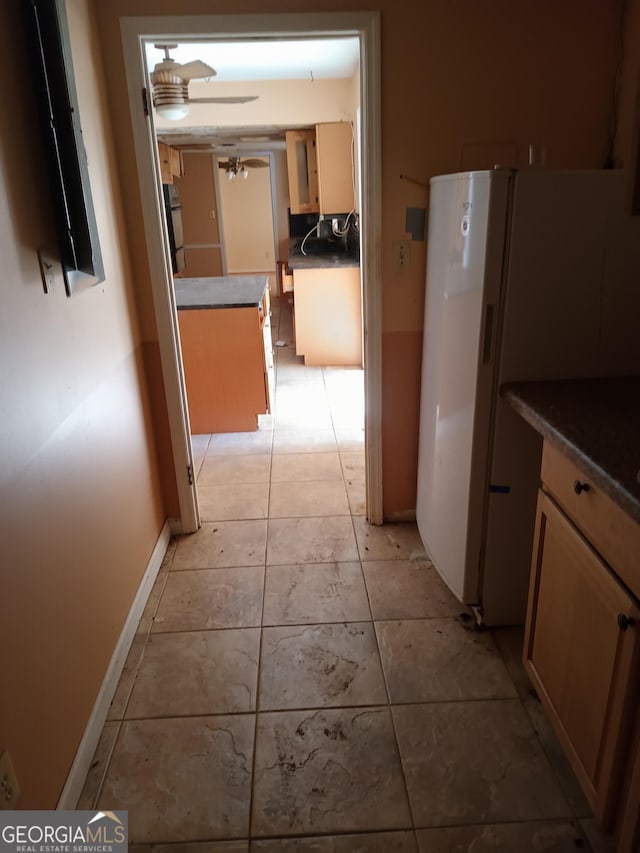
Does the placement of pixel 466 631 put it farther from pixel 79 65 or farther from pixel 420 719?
pixel 79 65

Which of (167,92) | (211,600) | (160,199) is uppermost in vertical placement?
(167,92)

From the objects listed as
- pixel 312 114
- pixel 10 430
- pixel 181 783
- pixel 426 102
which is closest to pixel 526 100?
pixel 426 102

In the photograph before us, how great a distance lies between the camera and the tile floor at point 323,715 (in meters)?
1.40

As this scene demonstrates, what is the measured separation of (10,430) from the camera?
4.00ft

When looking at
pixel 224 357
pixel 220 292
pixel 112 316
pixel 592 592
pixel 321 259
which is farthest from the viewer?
pixel 321 259

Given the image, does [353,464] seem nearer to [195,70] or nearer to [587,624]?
[587,624]

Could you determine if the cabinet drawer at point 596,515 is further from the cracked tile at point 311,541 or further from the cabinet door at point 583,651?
the cracked tile at point 311,541

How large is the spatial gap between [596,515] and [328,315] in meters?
4.04

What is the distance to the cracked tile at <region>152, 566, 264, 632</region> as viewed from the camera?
211 centimetres

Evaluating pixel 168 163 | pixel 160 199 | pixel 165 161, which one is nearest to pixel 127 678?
pixel 160 199

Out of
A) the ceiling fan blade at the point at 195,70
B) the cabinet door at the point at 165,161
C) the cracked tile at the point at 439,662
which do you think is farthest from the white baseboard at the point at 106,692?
the cabinet door at the point at 165,161

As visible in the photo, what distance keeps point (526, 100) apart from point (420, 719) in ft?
6.93

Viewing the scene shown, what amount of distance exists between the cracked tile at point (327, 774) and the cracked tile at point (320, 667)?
5 centimetres

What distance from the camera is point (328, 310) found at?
199 inches
